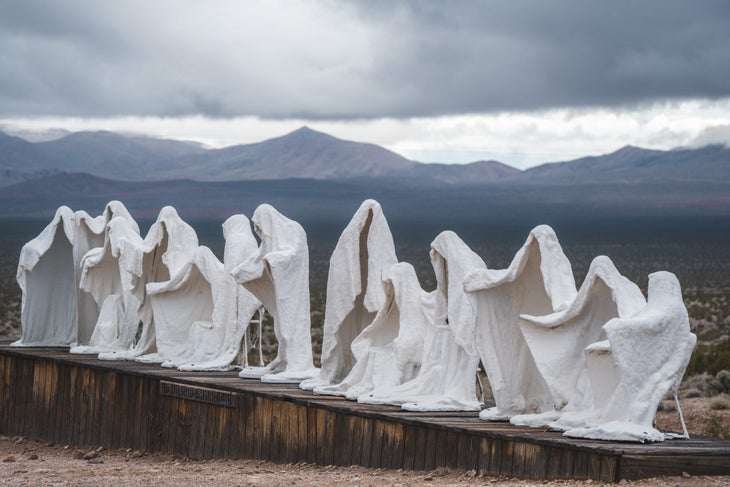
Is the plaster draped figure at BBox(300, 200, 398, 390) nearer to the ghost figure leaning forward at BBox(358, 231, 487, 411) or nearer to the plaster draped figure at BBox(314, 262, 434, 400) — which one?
the plaster draped figure at BBox(314, 262, 434, 400)

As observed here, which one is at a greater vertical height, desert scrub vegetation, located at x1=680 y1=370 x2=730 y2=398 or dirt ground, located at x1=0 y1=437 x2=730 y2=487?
desert scrub vegetation, located at x1=680 y1=370 x2=730 y2=398

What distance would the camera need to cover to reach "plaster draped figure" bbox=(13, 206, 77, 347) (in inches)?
847

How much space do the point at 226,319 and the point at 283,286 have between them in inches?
66.5

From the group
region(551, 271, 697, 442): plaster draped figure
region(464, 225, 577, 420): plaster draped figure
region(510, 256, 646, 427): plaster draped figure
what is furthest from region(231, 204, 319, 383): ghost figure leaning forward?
region(551, 271, 697, 442): plaster draped figure

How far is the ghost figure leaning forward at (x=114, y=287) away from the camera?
20.2 meters

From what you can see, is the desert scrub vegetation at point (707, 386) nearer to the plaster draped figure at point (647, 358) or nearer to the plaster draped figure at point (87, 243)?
the plaster draped figure at point (647, 358)

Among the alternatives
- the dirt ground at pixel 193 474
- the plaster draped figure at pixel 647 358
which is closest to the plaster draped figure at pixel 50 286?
the dirt ground at pixel 193 474

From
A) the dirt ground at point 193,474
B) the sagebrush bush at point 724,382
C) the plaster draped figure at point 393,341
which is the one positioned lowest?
the dirt ground at point 193,474

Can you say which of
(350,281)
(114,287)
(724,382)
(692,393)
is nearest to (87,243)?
(114,287)

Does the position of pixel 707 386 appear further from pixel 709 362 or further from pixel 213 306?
pixel 213 306

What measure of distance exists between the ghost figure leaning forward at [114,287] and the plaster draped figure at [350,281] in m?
4.51

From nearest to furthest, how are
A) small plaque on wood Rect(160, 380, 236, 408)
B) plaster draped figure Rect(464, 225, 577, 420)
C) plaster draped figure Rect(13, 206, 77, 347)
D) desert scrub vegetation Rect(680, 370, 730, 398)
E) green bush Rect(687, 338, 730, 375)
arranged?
plaster draped figure Rect(464, 225, 577, 420)
small plaque on wood Rect(160, 380, 236, 408)
desert scrub vegetation Rect(680, 370, 730, 398)
plaster draped figure Rect(13, 206, 77, 347)
green bush Rect(687, 338, 730, 375)

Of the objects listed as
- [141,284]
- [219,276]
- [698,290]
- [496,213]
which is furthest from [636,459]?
[496,213]

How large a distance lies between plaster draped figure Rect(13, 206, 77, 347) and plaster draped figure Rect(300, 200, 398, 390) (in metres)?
6.52
